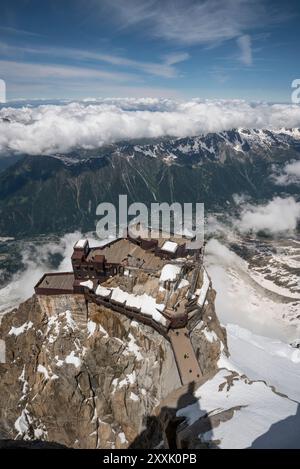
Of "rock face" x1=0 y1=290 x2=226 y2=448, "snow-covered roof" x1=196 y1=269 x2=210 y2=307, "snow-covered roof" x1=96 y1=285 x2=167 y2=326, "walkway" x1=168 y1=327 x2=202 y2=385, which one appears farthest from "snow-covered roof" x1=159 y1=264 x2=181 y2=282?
"rock face" x1=0 y1=290 x2=226 y2=448

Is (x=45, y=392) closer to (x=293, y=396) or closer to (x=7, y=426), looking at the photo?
(x=7, y=426)

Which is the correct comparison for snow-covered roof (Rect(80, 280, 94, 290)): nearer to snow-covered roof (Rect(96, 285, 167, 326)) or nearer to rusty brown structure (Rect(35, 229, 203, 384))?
rusty brown structure (Rect(35, 229, 203, 384))

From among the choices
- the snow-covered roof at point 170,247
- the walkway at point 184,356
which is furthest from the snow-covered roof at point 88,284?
the walkway at point 184,356

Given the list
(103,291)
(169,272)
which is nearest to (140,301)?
(169,272)

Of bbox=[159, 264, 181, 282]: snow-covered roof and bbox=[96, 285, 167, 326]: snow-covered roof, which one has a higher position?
bbox=[159, 264, 181, 282]: snow-covered roof

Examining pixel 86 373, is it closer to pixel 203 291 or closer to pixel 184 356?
pixel 184 356

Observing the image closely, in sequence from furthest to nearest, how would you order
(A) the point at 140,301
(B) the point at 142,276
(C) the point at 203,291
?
(C) the point at 203,291, (B) the point at 142,276, (A) the point at 140,301
